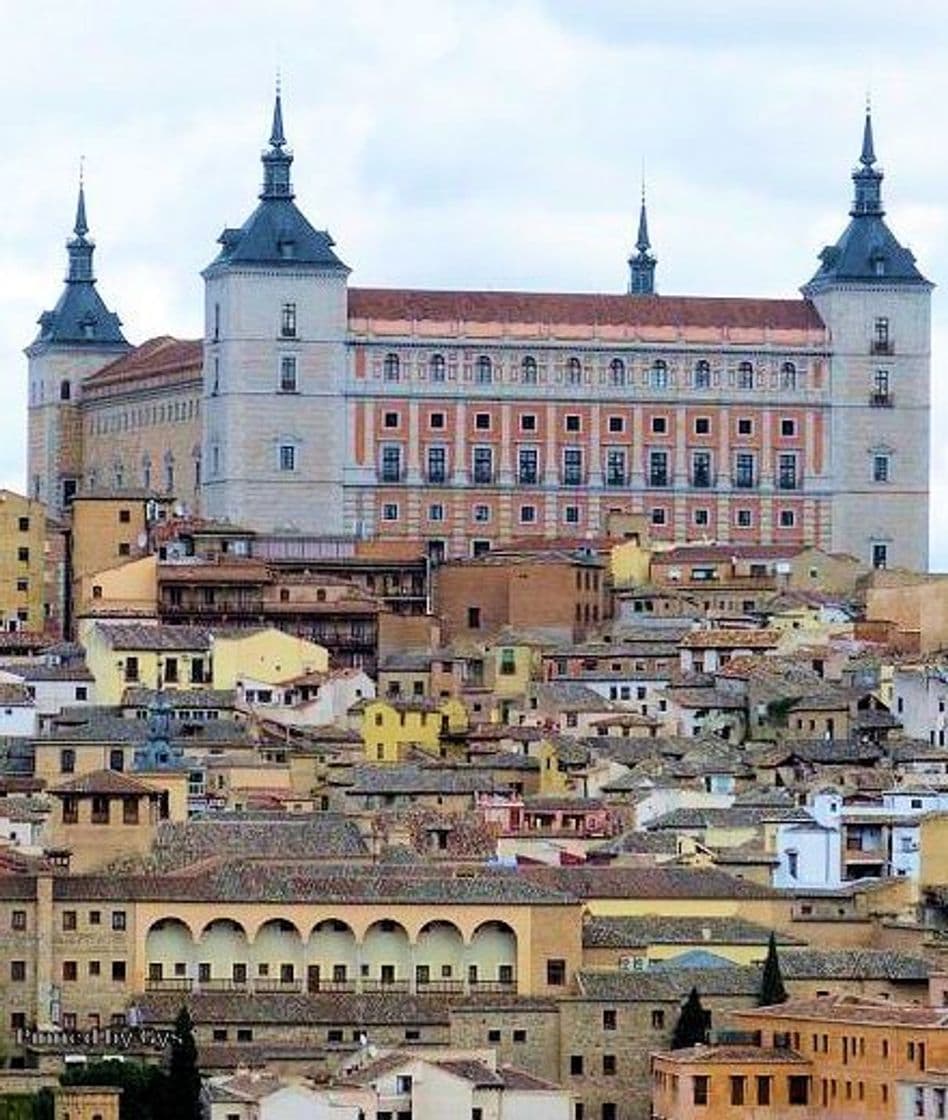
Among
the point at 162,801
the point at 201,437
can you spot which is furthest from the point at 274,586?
the point at 162,801

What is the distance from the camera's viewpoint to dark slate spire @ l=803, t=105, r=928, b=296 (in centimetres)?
13112

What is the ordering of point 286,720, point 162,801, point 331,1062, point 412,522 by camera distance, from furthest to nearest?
point 412,522 < point 286,720 < point 162,801 < point 331,1062

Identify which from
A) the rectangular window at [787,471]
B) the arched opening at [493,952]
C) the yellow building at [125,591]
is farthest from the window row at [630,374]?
the arched opening at [493,952]

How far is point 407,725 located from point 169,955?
2522 centimetres

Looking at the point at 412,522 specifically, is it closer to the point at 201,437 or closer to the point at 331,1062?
the point at 201,437

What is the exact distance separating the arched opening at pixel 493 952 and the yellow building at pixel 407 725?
883 inches

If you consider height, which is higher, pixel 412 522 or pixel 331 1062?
pixel 412 522

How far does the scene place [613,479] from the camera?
424 ft

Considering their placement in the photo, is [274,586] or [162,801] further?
[274,586]

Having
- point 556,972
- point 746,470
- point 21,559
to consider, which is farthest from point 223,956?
point 746,470

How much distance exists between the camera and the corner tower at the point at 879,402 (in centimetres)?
12900

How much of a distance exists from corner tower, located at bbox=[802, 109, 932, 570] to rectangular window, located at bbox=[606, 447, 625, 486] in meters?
4.33

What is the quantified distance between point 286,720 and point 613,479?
29.5 meters

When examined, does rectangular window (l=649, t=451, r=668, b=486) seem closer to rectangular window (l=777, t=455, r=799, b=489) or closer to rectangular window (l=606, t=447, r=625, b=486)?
rectangular window (l=606, t=447, r=625, b=486)
